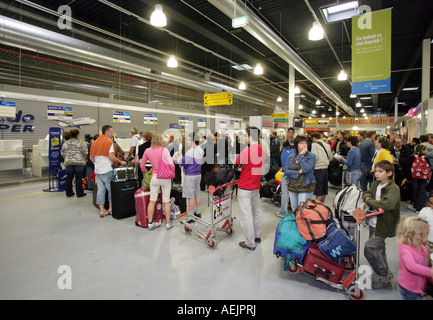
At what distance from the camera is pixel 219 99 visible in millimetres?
10086

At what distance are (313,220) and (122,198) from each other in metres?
3.35

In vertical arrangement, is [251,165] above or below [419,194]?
above

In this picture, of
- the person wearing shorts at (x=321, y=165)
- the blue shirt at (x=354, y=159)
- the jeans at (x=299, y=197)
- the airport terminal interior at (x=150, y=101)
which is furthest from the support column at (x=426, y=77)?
the jeans at (x=299, y=197)

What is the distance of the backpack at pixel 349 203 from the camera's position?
2.34 meters

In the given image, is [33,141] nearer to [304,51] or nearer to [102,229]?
[102,229]

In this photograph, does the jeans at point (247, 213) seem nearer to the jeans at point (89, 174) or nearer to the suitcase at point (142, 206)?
the suitcase at point (142, 206)

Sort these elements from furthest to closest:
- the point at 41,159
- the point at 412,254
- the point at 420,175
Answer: the point at 41,159
the point at 420,175
the point at 412,254

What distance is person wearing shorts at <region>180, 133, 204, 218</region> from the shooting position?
3785 mm

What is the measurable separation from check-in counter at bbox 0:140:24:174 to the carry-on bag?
828cm

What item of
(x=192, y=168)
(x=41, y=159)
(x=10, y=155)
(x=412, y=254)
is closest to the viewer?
(x=412, y=254)

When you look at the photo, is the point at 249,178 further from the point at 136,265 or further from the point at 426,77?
the point at 426,77

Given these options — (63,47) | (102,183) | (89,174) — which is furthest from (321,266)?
(63,47)

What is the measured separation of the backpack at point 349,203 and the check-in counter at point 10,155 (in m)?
8.81

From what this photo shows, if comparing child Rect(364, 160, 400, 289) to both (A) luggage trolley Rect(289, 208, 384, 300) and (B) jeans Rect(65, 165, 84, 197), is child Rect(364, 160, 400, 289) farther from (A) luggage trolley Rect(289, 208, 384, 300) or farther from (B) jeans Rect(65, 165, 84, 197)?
(B) jeans Rect(65, 165, 84, 197)
